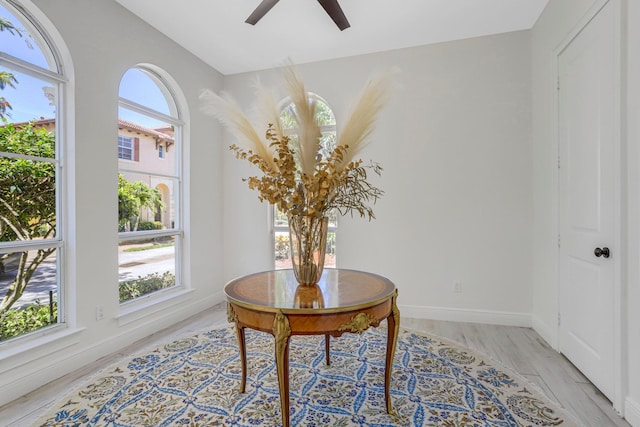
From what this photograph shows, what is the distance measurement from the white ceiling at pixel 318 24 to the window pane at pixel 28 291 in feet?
6.99

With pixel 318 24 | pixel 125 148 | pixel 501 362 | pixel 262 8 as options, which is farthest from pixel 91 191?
pixel 501 362

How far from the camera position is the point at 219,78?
4.00 meters

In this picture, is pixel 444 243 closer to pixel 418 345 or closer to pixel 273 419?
pixel 418 345

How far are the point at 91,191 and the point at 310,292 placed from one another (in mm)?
1948

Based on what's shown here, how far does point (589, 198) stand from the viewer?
2.13m

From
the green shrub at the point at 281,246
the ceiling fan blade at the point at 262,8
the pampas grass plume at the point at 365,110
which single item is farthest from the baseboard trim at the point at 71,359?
the ceiling fan blade at the point at 262,8

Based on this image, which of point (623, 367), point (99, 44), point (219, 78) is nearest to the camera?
point (623, 367)

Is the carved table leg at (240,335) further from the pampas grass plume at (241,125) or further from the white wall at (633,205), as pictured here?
the white wall at (633,205)

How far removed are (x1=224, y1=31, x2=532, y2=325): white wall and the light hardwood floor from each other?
286 millimetres

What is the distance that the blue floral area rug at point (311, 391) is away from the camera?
5.60 ft

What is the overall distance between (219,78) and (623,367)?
443 centimetres

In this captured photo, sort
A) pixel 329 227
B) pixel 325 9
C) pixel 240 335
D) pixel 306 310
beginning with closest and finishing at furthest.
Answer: pixel 306 310 → pixel 240 335 → pixel 325 9 → pixel 329 227

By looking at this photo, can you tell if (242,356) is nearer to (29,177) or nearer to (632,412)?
(29,177)

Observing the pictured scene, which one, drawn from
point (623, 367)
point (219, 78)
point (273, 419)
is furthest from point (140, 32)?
point (623, 367)
